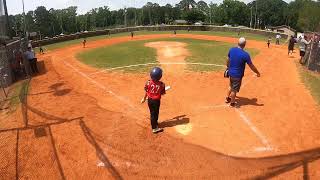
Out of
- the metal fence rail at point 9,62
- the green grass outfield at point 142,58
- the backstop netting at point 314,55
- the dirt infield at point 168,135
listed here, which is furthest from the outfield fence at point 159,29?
the dirt infield at point 168,135

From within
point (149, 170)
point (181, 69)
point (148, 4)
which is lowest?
point (149, 170)

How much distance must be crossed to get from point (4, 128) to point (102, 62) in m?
11.0

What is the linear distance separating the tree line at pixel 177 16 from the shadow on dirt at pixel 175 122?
292 ft

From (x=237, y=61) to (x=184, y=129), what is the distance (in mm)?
2899

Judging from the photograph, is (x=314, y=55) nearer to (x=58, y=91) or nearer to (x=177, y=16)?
(x=58, y=91)

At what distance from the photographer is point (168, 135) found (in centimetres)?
923

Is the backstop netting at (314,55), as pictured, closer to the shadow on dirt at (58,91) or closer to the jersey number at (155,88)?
the jersey number at (155,88)

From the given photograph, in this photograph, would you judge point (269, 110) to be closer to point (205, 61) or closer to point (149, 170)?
point (149, 170)

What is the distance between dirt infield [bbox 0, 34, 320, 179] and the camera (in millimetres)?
7562

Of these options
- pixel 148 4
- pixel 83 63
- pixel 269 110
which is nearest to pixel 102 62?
pixel 83 63

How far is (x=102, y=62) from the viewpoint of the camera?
68.3ft

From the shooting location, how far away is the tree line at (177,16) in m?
102

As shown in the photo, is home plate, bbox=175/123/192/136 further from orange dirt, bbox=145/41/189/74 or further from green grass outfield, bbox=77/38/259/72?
green grass outfield, bbox=77/38/259/72

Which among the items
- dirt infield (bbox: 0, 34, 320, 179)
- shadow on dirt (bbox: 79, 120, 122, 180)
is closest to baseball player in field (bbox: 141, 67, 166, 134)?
dirt infield (bbox: 0, 34, 320, 179)
